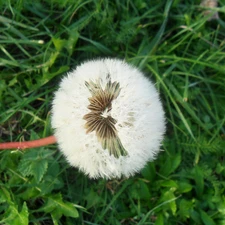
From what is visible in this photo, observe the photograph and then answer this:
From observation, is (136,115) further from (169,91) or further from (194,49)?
(194,49)

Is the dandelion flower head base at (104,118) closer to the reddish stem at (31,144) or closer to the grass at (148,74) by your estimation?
the reddish stem at (31,144)

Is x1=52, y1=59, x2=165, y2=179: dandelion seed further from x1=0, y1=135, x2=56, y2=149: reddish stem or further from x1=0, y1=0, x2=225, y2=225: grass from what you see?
x1=0, y1=0, x2=225, y2=225: grass

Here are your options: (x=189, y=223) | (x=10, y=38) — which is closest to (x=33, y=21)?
(x=10, y=38)

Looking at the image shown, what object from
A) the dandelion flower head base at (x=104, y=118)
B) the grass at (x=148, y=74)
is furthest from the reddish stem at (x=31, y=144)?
the dandelion flower head base at (x=104, y=118)

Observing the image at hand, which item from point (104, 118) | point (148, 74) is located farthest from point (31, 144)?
point (148, 74)

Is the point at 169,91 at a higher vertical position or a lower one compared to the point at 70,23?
lower

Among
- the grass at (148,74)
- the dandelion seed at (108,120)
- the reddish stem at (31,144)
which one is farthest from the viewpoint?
the grass at (148,74)
